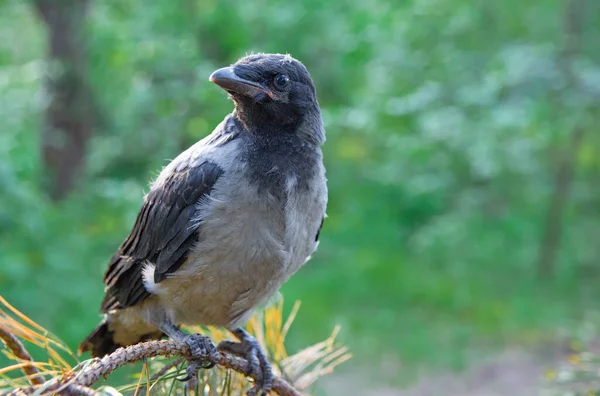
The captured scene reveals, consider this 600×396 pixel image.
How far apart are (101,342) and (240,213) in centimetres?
97

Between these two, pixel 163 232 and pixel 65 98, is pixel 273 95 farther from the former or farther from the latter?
pixel 65 98

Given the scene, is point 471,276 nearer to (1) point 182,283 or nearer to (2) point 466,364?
(2) point 466,364

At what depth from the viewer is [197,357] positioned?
210 cm

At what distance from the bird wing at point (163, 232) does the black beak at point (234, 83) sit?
→ 0.29 meters

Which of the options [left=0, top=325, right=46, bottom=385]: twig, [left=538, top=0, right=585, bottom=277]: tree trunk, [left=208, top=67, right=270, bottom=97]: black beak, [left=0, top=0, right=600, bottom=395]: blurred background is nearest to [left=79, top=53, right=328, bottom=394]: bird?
[left=208, top=67, right=270, bottom=97]: black beak

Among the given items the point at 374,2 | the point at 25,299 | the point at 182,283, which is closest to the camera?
the point at 182,283

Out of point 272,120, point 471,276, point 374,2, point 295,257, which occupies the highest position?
point 374,2

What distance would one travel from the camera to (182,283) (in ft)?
8.53

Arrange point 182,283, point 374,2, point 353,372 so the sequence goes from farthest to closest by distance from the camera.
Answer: point 374,2
point 353,372
point 182,283

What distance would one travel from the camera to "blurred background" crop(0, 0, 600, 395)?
6.56m

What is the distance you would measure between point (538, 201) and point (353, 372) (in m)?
4.70

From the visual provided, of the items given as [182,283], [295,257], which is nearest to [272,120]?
[295,257]

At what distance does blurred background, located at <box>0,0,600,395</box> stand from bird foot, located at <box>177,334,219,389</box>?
3205 mm

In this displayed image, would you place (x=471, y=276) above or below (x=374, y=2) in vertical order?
below
